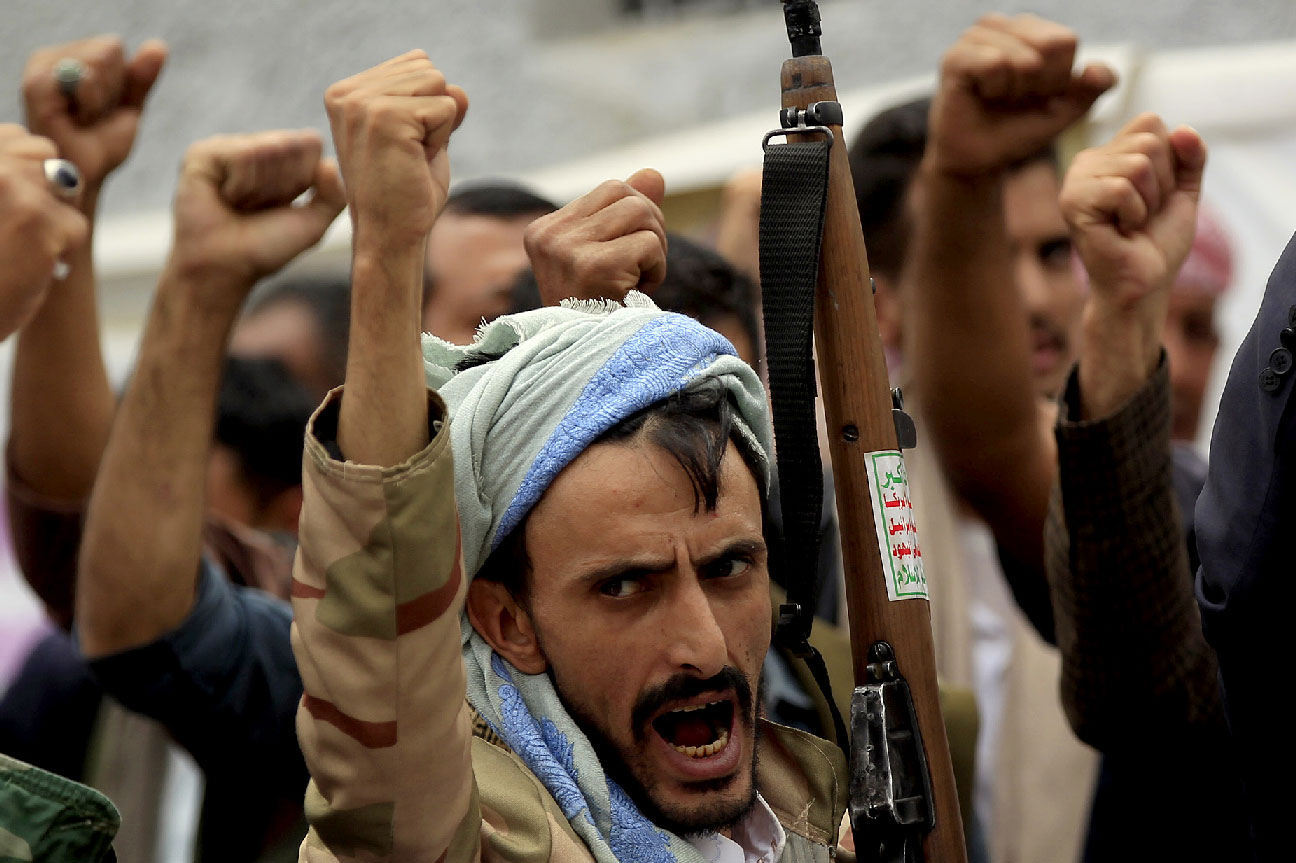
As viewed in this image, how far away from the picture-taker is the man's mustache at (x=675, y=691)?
6.30 ft

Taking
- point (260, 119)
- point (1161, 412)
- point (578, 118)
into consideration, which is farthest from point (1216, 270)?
point (260, 119)

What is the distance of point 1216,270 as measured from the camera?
4609 mm

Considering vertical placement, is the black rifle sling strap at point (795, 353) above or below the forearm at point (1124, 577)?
above

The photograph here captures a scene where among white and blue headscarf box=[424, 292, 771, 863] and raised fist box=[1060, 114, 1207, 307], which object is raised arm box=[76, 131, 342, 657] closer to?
white and blue headscarf box=[424, 292, 771, 863]

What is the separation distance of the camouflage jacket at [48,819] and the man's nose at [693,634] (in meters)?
0.65

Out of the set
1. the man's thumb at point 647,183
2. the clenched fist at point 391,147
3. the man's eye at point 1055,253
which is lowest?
the man's eye at point 1055,253

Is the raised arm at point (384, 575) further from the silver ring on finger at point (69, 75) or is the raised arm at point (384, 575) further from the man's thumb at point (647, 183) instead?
the silver ring on finger at point (69, 75)

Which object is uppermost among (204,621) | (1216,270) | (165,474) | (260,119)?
(165,474)

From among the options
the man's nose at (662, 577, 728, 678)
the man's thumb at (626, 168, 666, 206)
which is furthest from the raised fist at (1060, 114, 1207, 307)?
the man's nose at (662, 577, 728, 678)

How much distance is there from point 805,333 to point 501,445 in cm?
38

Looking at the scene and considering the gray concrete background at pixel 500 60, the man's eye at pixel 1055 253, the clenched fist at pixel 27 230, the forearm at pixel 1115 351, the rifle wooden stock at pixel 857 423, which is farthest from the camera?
the gray concrete background at pixel 500 60

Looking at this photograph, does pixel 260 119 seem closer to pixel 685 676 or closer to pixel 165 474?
pixel 165 474

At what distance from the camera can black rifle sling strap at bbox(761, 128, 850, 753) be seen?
200 centimetres

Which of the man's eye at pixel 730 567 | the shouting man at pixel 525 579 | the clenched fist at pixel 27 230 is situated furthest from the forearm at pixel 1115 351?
the clenched fist at pixel 27 230
